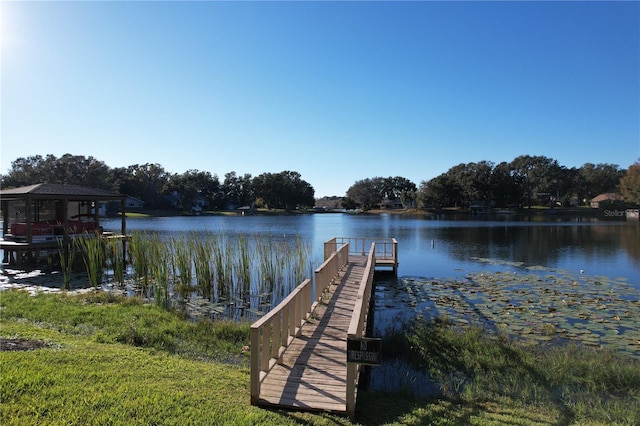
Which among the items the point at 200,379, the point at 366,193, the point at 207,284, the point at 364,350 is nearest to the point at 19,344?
the point at 200,379

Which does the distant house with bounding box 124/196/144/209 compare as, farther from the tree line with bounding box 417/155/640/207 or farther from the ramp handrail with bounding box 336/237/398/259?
the tree line with bounding box 417/155/640/207

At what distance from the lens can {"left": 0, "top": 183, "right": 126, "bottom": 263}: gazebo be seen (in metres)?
16.2

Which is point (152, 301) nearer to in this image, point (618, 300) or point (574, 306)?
point (574, 306)

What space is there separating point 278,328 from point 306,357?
1.19 metres

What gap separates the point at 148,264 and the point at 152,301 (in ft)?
10.3

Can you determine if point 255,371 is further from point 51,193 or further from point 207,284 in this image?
point 51,193

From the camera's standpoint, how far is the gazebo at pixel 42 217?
53.1 ft

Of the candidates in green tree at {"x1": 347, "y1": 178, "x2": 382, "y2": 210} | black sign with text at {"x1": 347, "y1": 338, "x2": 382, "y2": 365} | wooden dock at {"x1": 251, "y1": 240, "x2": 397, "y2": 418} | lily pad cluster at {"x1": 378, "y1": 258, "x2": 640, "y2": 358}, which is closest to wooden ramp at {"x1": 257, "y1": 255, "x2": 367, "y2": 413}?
wooden dock at {"x1": 251, "y1": 240, "x2": 397, "y2": 418}

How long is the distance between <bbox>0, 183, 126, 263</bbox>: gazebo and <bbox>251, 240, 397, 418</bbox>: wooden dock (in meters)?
12.2

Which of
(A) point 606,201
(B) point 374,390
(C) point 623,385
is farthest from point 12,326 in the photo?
(A) point 606,201

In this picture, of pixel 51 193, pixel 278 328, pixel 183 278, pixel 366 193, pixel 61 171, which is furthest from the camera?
pixel 366 193

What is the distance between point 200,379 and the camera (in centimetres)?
491

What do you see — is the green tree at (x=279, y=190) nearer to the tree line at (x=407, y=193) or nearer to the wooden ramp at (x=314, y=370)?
the tree line at (x=407, y=193)

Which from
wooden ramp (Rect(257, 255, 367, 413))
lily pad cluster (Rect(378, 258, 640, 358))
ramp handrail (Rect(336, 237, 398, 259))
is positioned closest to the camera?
wooden ramp (Rect(257, 255, 367, 413))
